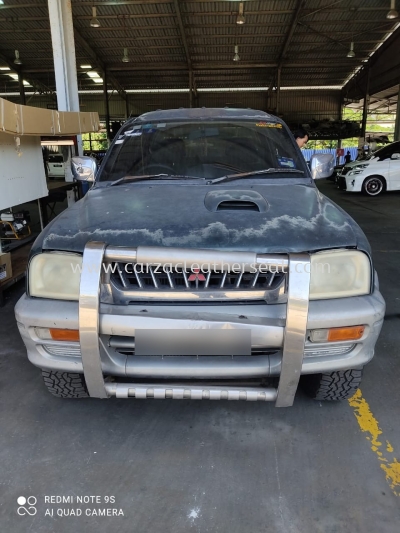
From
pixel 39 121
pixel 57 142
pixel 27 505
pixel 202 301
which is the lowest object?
pixel 27 505

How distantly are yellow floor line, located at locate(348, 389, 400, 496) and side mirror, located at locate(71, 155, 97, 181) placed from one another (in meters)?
2.46

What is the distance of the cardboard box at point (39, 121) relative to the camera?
3.72 m

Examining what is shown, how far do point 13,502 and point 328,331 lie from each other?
1.62m

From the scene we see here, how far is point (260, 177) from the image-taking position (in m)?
2.84

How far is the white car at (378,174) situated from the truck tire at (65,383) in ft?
39.2

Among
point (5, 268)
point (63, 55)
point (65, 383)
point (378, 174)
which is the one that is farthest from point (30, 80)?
point (65, 383)

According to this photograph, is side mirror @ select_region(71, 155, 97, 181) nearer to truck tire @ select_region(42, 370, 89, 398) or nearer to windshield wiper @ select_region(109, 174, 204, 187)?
windshield wiper @ select_region(109, 174, 204, 187)

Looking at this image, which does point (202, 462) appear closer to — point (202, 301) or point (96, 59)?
point (202, 301)

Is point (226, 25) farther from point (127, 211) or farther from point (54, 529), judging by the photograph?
point (54, 529)

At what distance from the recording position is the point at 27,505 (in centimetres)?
181

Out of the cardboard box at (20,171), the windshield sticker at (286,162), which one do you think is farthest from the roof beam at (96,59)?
the windshield sticker at (286,162)

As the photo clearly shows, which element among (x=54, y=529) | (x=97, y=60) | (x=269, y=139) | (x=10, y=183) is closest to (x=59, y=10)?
(x=10, y=183)

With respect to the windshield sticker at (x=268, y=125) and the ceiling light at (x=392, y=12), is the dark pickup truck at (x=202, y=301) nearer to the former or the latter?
the windshield sticker at (x=268, y=125)

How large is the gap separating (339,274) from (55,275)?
1.36 meters
